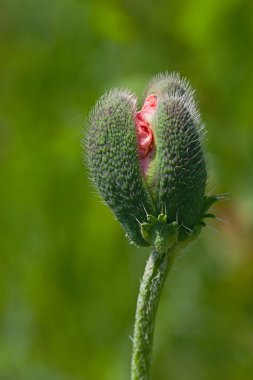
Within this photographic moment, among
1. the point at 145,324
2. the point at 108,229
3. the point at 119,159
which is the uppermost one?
the point at 108,229

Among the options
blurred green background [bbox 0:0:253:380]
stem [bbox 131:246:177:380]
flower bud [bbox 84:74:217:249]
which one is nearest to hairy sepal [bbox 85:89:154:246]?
flower bud [bbox 84:74:217:249]

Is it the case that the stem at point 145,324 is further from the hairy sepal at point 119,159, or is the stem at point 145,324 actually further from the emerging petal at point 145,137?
the emerging petal at point 145,137

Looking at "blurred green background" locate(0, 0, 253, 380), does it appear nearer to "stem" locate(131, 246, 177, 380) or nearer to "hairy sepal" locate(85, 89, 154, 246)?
"hairy sepal" locate(85, 89, 154, 246)

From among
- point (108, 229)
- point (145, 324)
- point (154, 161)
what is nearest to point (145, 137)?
point (154, 161)

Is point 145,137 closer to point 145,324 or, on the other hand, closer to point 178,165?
point 178,165

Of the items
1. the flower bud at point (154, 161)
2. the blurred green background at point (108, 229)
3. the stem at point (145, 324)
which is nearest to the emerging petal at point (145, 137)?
the flower bud at point (154, 161)

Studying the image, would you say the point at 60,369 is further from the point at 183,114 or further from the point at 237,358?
the point at 183,114
